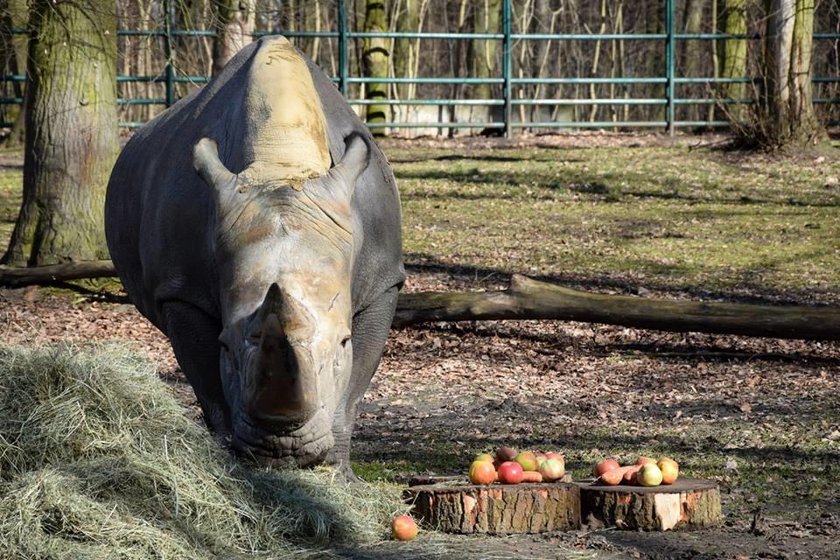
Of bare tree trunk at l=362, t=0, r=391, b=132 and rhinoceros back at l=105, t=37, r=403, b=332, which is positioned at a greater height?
bare tree trunk at l=362, t=0, r=391, b=132

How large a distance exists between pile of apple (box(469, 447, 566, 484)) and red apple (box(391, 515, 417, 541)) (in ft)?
1.42

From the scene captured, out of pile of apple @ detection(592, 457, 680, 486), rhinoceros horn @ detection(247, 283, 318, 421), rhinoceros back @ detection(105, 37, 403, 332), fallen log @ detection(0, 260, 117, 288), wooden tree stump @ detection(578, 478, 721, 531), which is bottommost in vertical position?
wooden tree stump @ detection(578, 478, 721, 531)

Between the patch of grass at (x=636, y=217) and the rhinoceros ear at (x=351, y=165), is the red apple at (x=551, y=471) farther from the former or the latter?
the patch of grass at (x=636, y=217)

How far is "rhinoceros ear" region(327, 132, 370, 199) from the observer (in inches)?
226

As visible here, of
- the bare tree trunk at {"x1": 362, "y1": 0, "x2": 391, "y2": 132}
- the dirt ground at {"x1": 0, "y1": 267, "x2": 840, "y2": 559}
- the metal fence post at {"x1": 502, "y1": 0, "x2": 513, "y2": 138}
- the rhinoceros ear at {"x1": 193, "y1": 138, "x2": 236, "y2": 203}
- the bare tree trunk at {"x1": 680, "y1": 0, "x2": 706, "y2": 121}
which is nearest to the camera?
the rhinoceros ear at {"x1": 193, "y1": 138, "x2": 236, "y2": 203}

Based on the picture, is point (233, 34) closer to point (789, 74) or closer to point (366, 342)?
point (789, 74)

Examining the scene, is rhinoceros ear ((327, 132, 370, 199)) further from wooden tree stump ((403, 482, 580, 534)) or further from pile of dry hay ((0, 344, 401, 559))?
wooden tree stump ((403, 482, 580, 534))

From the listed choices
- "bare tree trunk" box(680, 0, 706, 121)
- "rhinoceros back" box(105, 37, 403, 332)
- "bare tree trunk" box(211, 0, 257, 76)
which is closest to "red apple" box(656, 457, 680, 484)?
"rhinoceros back" box(105, 37, 403, 332)

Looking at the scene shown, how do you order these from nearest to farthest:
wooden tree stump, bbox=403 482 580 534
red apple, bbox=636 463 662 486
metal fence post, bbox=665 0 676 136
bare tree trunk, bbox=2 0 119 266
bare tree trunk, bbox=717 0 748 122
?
wooden tree stump, bbox=403 482 580 534
red apple, bbox=636 463 662 486
bare tree trunk, bbox=2 0 119 266
metal fence post, bbox=665 0 676 136
bare tree trunk, bbox=717 0 748 122

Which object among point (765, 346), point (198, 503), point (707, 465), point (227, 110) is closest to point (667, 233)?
point (765, 346)

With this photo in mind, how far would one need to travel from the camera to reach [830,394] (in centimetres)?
899

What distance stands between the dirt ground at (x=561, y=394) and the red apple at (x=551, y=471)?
0.28 m

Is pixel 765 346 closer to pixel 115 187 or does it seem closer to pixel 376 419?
pixel 376 419

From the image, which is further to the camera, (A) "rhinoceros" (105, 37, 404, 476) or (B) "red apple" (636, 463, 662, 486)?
(B) "red apple" (636, 463, 662, 486)
